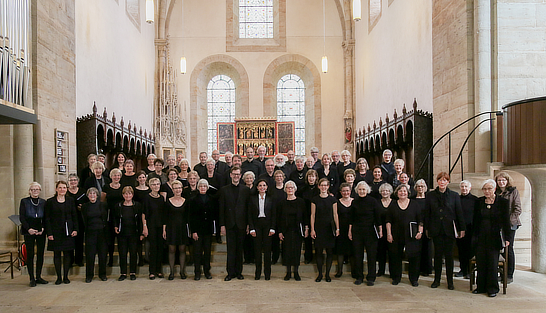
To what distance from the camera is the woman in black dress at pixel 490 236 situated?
17.8 feet

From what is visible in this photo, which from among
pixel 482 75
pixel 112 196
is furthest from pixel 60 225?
pixel 482 75

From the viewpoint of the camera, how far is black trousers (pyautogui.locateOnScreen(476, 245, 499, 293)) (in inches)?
213

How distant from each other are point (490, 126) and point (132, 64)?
10384 millimetres

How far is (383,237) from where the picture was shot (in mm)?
6340

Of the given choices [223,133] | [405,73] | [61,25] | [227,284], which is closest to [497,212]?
[227,284]

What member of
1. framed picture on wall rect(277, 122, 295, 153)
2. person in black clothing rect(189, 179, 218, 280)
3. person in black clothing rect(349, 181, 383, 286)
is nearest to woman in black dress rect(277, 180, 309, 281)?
person in black clothing rect(349, 181, 383, 286)

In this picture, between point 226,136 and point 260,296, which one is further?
point 226,136

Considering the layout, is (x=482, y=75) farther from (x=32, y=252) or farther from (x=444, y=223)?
(x=32, y=252)

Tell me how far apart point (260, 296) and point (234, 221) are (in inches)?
48.7

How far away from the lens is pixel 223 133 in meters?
15.7

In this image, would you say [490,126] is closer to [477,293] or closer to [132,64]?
[477,293]

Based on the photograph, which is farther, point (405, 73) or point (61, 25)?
point (405, 73)

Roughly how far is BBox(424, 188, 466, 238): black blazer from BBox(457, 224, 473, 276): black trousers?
422 millimetres

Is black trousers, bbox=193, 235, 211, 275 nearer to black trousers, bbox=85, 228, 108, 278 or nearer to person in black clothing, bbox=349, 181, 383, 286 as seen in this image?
black trousers, bbox=85, 228, 108, 278
